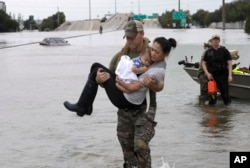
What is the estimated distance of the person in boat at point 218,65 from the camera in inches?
488

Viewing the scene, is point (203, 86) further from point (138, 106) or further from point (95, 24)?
point (95, 24)

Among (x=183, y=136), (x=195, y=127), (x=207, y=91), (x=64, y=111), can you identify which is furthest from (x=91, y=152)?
(x=207, y=91)

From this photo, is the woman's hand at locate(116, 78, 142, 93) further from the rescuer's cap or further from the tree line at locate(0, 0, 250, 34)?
the tree line at locate(0, 0, 250, 34)

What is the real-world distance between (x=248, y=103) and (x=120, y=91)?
26.5 ft

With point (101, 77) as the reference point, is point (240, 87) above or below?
below

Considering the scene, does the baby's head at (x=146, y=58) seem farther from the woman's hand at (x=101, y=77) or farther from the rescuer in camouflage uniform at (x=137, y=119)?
the woman's hand at (x=101, y=77)

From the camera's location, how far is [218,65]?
41.1ft

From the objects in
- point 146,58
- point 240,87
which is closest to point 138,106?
point 146,58

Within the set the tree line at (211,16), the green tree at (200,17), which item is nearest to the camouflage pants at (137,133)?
the tree line at (211,16)

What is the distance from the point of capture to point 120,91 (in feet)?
20.3

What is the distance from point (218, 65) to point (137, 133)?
21.5ft

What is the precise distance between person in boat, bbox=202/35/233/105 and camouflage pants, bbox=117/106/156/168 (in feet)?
20.4

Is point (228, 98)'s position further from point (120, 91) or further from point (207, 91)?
point (120, 91)

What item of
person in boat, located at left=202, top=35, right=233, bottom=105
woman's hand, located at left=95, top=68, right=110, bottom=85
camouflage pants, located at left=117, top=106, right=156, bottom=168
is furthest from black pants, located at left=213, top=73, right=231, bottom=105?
woman's hand, located at left=95, top=68, right=110, bottom=85
